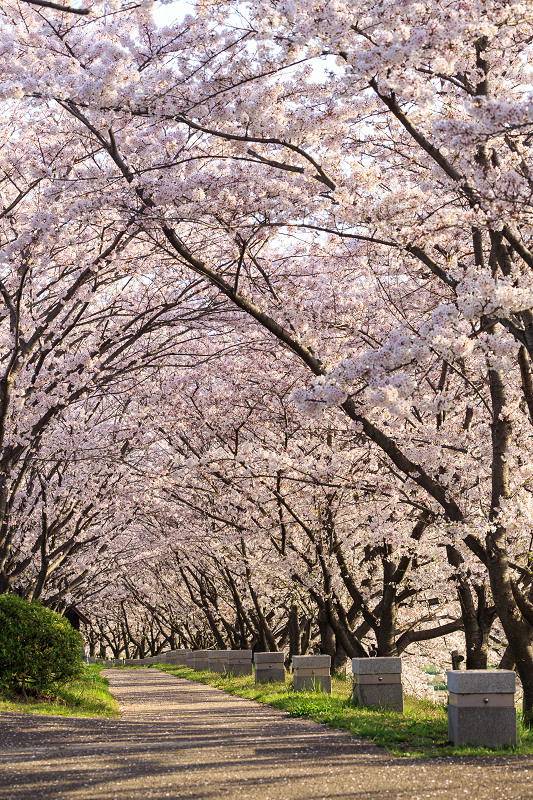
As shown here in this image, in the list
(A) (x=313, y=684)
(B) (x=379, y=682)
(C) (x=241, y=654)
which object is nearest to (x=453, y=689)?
(B) (x=379, y=682)

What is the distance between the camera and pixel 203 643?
55312mm

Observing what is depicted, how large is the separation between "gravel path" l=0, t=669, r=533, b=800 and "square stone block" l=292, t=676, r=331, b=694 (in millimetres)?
4329

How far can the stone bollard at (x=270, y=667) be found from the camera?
69.8ft

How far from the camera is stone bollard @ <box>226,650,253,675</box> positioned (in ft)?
89.9

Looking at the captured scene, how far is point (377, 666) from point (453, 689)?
3.98 metres

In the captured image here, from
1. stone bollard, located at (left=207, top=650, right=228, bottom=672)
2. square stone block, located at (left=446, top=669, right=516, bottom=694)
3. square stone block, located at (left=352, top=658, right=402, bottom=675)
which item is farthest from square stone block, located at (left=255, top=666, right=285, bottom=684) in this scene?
square stone block, located at (left=446, top=669, right=516, bottom=694)

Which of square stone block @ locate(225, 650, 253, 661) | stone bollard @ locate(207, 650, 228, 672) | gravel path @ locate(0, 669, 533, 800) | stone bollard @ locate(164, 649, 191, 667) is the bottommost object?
stone bollard @ locate(164, 649, 191, 667)

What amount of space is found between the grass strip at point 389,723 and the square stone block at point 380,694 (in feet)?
0.65

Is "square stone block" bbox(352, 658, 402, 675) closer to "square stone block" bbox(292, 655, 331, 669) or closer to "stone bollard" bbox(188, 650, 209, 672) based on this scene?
"square stone block" bbox(292, 655, 331, 669)

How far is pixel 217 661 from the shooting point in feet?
105

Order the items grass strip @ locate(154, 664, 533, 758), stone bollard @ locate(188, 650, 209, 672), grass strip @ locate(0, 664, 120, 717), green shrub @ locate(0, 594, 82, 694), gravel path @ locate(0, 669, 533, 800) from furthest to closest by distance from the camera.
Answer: stone bollard @ locate(188, 650, 209, 672)
green shrub @ locate(0, 594, 82, 694)
grass strip @ locate(0, 664, 120, 717)
grass strip @ locate(154, 664, 533, 758)
gravel path @ locate(0, 669, 533, 800)

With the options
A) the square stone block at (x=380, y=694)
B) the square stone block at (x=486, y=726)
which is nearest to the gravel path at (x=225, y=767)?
the square stone block at (x=486, y=726)

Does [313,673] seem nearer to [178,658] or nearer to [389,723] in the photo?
[389,723]

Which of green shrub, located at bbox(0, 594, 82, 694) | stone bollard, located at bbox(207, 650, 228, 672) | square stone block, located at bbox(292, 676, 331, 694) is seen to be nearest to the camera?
green shrub, located at bbox(0, 594, 82, 694)
